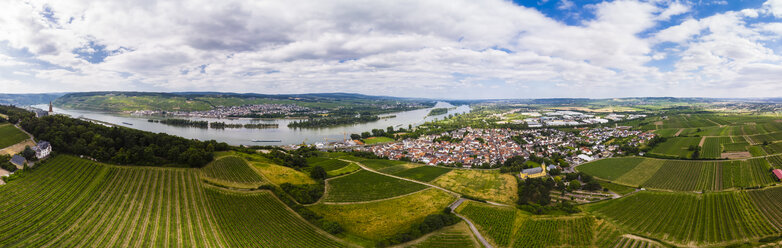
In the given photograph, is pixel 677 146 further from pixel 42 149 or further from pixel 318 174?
pixel 42 149

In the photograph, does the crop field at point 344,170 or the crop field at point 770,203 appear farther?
the crop field at point 344,170

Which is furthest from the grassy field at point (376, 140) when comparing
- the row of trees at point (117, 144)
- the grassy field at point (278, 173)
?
the row of trees at point (117, 144)

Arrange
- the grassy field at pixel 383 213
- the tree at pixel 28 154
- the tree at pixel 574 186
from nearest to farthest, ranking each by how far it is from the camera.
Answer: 1. the grassy field at pixel 383 213
2. the tree at pixel 28 154
3. the tree at pixel 574 186

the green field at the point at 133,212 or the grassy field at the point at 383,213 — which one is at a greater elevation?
the green field at the point at 133,212

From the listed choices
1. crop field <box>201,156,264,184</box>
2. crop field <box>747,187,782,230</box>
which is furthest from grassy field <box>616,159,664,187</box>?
crop field <box>201,156,264,184</box>

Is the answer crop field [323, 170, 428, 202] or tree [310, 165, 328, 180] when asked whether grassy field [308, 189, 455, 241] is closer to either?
crop field [323, 170, 428, 202]

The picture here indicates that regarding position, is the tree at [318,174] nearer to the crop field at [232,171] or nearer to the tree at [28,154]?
the crop field at [232,171]

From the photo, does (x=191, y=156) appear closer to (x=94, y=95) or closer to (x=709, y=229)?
(x=709, y=229)
